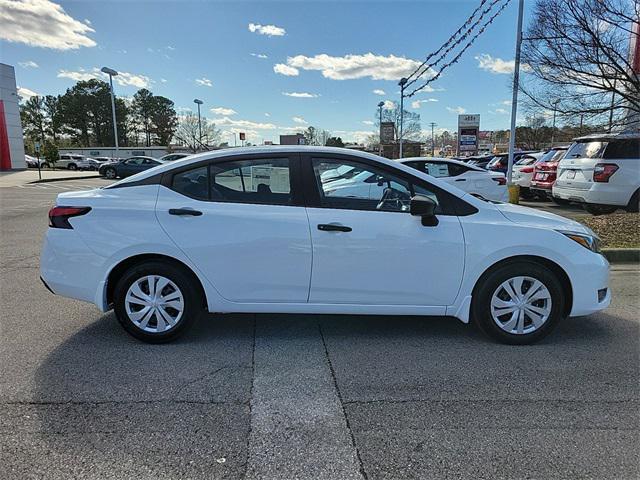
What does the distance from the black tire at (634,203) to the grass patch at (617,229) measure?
1.41 feet

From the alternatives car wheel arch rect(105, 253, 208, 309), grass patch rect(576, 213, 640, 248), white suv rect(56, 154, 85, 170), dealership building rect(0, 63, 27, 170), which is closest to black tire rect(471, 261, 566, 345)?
car wheel arch rect(105, 253, 208, 309)

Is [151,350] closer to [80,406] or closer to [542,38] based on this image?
[80,406]

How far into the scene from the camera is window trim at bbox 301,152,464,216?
366cm

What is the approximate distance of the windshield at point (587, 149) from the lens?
9.02 metres

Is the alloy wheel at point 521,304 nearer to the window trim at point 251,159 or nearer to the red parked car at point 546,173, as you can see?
the window trim at point 251,159

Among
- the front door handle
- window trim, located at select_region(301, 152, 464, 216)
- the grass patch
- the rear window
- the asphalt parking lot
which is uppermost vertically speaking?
the rear window

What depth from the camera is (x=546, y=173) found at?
486 inches

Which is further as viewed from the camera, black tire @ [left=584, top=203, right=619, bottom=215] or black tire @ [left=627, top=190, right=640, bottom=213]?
black tire @ [left=584, top=203, right=619, bottom=215]

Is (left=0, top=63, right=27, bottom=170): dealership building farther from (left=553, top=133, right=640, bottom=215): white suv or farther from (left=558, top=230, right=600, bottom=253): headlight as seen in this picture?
(left=558, top=230, right=600, bottom=253): headlight

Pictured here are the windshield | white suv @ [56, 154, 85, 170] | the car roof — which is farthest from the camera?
white suv @ [56, 154, 85, 170]

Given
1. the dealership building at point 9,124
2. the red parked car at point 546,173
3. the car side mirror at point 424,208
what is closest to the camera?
the car side mirror at point 424,208

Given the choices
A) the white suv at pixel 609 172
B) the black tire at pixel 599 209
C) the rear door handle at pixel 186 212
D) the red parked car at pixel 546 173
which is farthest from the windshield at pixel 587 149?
the rear door handle at pixel 186 212

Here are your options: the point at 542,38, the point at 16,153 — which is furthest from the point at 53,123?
the point at 542,38

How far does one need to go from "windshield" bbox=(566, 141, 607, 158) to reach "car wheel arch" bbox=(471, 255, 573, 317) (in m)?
6.62
